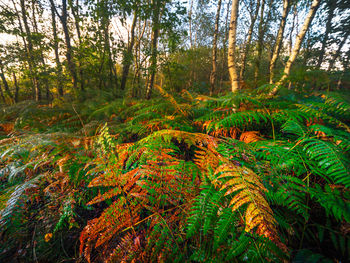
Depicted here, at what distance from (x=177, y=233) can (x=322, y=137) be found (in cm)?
170

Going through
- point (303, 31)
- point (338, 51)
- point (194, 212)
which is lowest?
point (194, 212)

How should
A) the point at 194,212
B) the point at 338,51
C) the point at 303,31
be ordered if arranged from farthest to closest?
the point at 338,51 < the point at 303,31 < the point at 194,212

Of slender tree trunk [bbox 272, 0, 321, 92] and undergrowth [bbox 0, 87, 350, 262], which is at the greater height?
slender tree trunk [bbox 272, 0, 321, 92]

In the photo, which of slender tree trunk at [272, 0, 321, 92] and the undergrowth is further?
slender tree trunk at [272, 0, 321, 92]

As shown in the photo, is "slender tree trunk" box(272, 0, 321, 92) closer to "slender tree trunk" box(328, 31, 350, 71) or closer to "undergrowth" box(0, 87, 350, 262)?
"undergrowth" box(0, 87, 350, 262)

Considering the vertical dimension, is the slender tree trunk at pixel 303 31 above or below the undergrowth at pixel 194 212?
above

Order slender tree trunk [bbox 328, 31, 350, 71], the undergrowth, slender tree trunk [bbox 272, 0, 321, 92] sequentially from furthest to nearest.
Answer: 1. slender tree trunk [bbox 328, 31, 350, 71]
2. slender tree trunk [bbox 272, 0, 321, 92]
3. the undergrowth

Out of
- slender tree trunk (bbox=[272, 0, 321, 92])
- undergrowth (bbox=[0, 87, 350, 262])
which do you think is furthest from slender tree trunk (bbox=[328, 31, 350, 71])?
undergrowth (bbox=[0, 87, 350, 262])

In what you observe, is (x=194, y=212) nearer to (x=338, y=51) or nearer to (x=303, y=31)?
(x=303, y=31)

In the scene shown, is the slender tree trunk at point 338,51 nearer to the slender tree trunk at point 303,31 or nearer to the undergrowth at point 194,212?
the slender tree trunk at point 303,31

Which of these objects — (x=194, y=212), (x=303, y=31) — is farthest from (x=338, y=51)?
(x=194, y=212)

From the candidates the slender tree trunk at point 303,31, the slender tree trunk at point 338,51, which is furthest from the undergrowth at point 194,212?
the slender tree trunk at point 338,51

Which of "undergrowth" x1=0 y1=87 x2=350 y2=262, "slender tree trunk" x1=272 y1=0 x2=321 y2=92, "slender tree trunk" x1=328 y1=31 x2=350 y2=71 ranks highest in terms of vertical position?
"slender tree trunk" x1=328 y1=31 x2=350 y2=71

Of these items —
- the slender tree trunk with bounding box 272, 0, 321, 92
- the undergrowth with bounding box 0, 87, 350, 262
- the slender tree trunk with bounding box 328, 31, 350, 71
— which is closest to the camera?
the undergrowth with bounding box 0, 87, 350, 262
